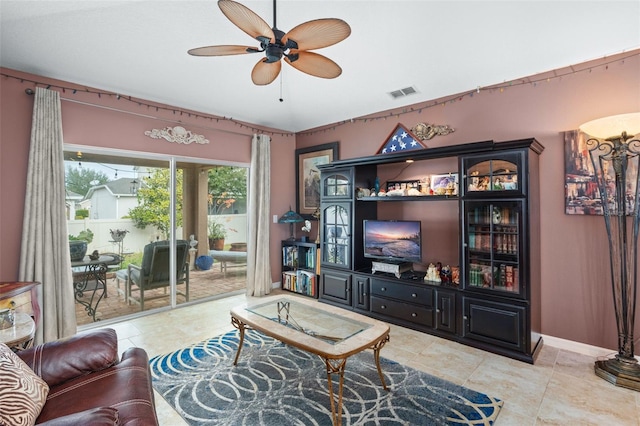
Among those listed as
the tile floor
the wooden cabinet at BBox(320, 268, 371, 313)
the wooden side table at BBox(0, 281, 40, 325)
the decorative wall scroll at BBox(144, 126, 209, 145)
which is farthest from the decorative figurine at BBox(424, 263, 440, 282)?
the wooden side table at BBox(0, 281, 40, 325)

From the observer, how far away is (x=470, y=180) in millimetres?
3156

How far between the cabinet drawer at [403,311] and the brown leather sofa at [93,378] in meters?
2.61

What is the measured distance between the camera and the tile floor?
2.12m

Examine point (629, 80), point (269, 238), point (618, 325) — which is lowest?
point (618, 325)

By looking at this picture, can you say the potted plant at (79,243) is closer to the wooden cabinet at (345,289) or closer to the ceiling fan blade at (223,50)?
the ceiling fan blade at (223,50)

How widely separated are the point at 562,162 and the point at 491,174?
0.70 metres

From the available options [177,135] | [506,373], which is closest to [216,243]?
[177,135]

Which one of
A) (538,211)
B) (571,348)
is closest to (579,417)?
(571,348)

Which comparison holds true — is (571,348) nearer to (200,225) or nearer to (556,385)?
(556,385)

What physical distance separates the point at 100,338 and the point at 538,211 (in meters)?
3.77

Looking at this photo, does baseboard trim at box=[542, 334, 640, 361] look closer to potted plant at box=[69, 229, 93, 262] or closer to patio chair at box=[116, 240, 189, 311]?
patio chair at box=[116, 240, 189, 311]

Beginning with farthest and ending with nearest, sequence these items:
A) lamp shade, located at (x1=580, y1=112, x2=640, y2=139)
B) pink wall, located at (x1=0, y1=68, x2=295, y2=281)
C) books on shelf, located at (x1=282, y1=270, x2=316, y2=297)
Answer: books on shelf, located at (x1=282, y1=270, x2=316, y2=297), pink wall, located at (x1=0, y1=68, x2=295, y2=281), lamp shade, located at (x1=580, y1=112, x2=640, y2=139)

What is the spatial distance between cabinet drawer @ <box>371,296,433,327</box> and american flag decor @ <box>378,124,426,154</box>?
187 cm

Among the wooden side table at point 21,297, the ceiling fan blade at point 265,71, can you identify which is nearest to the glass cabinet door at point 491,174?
the ceiling fan blade at point 265,71
